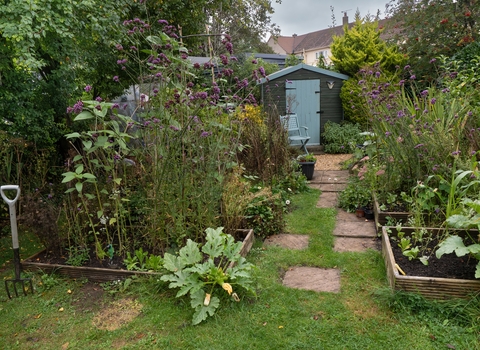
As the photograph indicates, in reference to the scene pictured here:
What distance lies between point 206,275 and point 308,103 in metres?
7.72

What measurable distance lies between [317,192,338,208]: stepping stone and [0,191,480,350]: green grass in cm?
190

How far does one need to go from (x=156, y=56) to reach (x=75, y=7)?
1407 mm

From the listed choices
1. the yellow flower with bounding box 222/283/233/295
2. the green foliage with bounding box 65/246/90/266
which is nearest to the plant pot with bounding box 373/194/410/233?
the yellow flower with bounding box 222/283/233/295

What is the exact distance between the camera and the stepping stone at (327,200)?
488 centimetres

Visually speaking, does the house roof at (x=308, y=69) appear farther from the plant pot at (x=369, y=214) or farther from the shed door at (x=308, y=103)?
the plant pot at (x=369, y=214)

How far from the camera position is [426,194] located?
3.35 meters

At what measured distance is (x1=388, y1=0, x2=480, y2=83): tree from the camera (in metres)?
8.47

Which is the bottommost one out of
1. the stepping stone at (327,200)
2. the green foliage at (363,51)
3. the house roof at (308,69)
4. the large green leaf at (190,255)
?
the stepping stone at (327,200)

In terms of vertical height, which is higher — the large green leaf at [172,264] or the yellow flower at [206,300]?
the large green leaf at [172,264]

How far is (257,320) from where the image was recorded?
7.74ft

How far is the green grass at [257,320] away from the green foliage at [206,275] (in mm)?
102

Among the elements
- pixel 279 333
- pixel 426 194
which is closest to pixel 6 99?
pixel 279 333

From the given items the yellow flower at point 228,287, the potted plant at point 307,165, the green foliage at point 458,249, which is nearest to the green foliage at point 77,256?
the yellow flower at point 228,287

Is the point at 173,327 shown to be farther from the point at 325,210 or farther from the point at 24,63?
the point at 325,210
